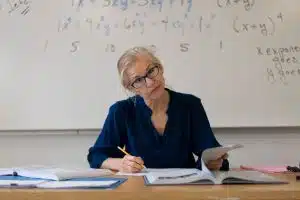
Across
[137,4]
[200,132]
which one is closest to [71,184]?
[200,132]

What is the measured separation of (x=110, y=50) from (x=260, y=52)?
2.52 feet

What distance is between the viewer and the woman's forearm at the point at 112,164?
1254mm

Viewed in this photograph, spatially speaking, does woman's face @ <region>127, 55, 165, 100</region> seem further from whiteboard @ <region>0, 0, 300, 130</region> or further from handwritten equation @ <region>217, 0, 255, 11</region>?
handwritten equation @ <region>217, 0, 255, 11</region>

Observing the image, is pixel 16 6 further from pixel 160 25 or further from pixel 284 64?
pixel 284 64

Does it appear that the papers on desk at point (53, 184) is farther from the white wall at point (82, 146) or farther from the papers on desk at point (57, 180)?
the white wall at point (82, 146)

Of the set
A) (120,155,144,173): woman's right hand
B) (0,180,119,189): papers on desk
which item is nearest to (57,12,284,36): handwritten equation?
(120,155,144,173): woman's right hand

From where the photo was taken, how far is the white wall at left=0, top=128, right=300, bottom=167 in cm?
196

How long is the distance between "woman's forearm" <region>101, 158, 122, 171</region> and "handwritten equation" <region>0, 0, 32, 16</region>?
1069mm

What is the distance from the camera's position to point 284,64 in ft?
6.33

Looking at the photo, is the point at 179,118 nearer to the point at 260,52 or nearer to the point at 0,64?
the point at 260,52

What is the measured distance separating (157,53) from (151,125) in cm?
61

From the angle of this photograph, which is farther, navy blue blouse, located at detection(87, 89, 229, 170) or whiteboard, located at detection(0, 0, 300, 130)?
whiteboard, located at detection(0, 0, 300, 130)

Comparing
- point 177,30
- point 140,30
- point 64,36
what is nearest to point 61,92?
point 64,36

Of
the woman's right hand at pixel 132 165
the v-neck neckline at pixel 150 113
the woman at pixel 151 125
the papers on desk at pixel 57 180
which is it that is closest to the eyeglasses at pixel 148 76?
the woman at pixel 151 125
